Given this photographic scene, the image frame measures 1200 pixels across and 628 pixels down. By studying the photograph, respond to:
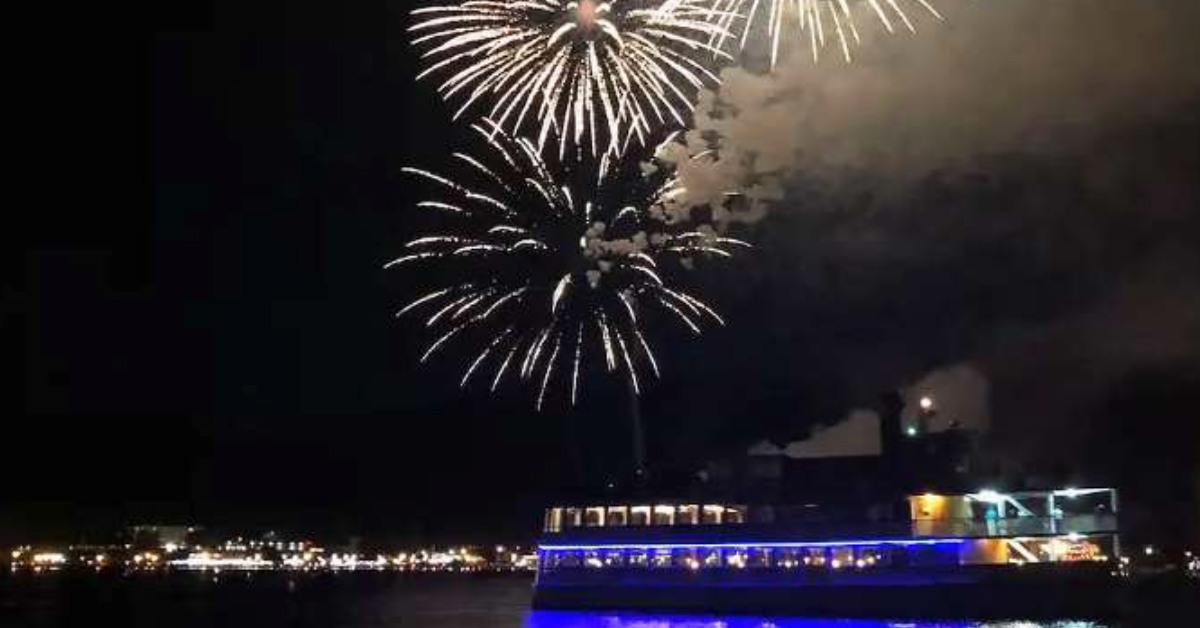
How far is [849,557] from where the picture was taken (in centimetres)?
5003

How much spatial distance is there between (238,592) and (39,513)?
43.1m

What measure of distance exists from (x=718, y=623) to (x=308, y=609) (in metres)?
35.7

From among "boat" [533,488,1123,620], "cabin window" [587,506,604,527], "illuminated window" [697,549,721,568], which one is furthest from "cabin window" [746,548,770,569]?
"cabin window" [587,506,604,527]

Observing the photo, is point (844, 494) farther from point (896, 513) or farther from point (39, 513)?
point (39, 513)

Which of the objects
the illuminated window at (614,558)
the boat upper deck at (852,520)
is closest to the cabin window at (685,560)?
the boat upper deck at (852,520)

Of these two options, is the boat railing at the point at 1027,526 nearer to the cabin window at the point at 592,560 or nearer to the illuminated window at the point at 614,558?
the illuminated window at the point at 614,558

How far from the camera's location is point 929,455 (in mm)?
53469

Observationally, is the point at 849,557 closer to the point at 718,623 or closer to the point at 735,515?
the point at 735,515

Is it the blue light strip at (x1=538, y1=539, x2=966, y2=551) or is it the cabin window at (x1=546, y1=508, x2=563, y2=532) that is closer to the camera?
the blue light strip at (x1=538, y1=539, x2=966, y2=551)

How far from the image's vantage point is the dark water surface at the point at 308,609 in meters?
49.6

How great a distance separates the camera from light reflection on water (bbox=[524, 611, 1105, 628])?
45.2m

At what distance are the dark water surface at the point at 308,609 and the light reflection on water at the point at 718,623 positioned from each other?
41 mm

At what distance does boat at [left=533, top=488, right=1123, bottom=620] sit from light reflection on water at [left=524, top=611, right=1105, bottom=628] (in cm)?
84

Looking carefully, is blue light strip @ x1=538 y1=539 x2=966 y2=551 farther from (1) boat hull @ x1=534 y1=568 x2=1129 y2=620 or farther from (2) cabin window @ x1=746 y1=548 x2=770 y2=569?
(1) boat hull @ x1=534 y1=568 x2=1129 y2=620
